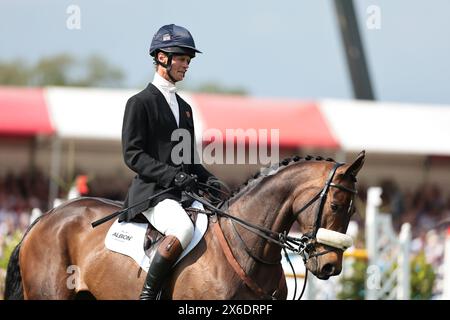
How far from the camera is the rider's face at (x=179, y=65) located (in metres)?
5.95

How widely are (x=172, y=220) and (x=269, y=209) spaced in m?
0.61

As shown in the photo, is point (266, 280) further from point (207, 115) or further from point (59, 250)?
point (207, 115)

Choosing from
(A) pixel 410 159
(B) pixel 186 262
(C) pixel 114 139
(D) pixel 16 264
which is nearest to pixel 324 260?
(B) pixel 186 262

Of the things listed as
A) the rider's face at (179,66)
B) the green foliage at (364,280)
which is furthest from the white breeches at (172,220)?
the green foliage at (364,280)

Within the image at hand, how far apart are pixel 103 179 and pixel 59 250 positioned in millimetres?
11650

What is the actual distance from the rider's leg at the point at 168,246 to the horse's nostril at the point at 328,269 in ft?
2.88

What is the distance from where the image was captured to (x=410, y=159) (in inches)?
791

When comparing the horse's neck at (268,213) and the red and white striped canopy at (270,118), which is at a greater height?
the horse's neck at (268,213)

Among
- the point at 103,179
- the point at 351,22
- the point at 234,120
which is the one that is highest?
the point at 351,22

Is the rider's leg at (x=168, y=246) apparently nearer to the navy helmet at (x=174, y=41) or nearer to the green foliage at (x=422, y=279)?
the navy helmet at (x=174, y=41)

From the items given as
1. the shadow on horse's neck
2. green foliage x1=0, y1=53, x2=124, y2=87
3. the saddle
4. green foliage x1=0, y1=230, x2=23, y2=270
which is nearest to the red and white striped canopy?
green foliage x1=0, y1=230, x2=23, y2=270

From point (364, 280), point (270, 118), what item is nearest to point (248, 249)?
point (364, 280)

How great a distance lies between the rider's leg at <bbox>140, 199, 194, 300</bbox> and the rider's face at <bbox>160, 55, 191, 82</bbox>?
882 millimetres

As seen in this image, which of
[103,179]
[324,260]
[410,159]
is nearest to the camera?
[324,260]
